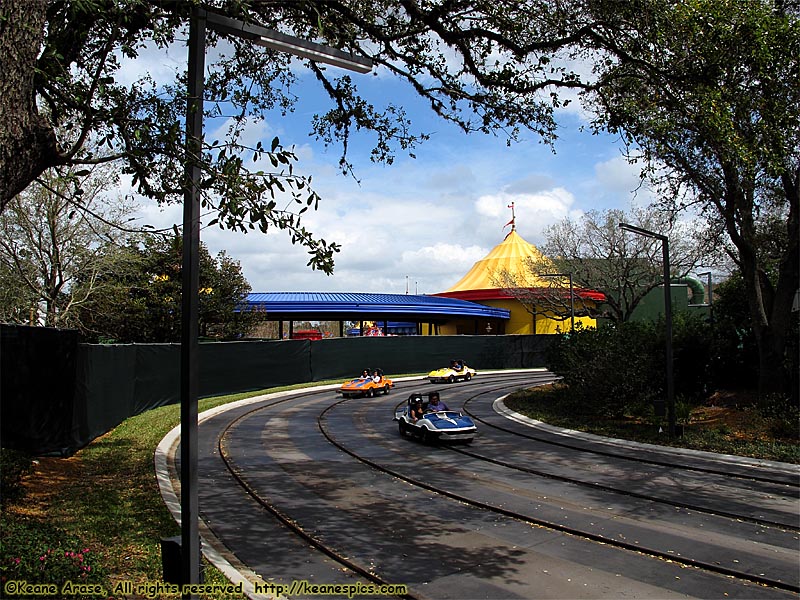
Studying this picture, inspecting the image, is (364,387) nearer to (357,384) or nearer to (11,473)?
(357,384)

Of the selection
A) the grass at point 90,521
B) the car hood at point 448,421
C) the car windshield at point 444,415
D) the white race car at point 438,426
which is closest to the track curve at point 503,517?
the white race car at point 438,426

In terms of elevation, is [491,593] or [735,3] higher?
[735,3]

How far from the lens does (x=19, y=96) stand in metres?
5.57

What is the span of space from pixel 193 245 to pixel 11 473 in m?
5.99

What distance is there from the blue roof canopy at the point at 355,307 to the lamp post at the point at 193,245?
1353 inches

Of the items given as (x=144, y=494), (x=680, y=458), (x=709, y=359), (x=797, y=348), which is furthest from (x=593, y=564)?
(x=709, y=359)

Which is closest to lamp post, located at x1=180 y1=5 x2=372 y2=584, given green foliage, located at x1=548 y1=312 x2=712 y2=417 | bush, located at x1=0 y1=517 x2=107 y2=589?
bush, located at x1=0 y1=517 x2=107 y2=589

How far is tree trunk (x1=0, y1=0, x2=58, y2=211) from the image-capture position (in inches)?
215

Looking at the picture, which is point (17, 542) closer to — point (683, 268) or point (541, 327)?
point (683, 268)

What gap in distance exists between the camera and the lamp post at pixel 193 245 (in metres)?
5.10

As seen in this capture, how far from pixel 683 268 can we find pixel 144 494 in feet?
112

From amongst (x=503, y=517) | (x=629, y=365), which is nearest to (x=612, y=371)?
(x=629, y=365)

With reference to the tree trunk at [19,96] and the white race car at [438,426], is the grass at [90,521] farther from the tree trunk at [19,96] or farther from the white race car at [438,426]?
the white race car at [438,426]

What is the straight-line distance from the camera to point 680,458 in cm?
1506
